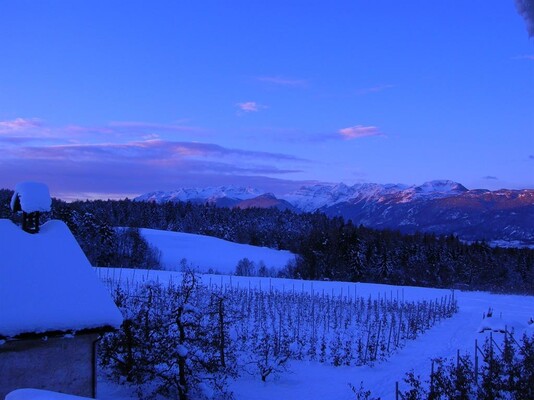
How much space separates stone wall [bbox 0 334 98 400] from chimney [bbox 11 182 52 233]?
8.42 feet

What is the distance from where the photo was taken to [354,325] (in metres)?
24.3

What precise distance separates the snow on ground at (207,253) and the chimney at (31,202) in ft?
197

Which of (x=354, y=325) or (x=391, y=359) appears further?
(x=354, y=325)

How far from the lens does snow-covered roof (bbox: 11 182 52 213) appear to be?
10203 millimetres

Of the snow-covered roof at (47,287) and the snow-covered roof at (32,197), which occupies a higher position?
the snow-covered roof at (32,197)

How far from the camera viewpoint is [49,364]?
8867 millimetres

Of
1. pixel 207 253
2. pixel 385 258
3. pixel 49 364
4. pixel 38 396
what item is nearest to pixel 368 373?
pixel 49 364

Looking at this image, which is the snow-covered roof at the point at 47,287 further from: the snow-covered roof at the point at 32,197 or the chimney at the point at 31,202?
the snow-covered roof at the point at 32,197

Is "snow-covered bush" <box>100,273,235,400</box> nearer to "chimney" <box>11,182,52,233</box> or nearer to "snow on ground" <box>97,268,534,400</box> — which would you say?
"snow on ground" <box>97,268,534,400</box>

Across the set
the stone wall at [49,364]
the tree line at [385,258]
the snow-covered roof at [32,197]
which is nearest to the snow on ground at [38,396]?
the stone wall at [49,364]

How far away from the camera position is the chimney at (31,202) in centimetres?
1022

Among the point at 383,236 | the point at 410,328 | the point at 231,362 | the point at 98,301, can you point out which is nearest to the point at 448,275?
the point at 383,236

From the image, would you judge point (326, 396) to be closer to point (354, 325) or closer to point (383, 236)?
point (354, 325)

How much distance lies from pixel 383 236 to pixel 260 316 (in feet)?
197
